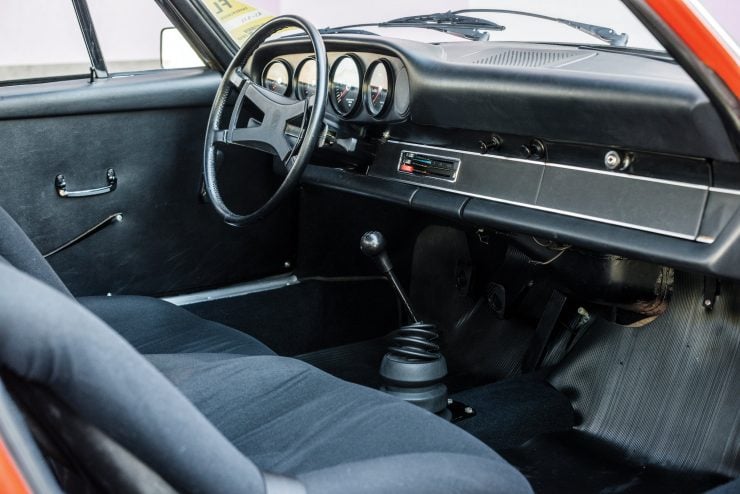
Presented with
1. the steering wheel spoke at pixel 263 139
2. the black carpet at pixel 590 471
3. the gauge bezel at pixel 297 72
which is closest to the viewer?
the black carpet at pixel 590 471

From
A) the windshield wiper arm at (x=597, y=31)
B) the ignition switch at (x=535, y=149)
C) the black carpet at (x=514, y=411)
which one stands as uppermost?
the windshield wiper arm at (x=597, y=31)

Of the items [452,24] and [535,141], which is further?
[452,24]

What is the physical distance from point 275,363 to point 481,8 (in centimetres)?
127

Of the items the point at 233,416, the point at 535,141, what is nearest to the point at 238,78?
the point at 535,141

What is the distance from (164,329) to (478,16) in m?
1.21

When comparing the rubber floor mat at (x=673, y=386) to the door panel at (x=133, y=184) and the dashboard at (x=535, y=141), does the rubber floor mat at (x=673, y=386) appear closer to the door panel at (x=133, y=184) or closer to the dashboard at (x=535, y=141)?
the dashboard at (x=535, y=141)

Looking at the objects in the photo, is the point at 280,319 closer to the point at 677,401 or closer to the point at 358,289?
the point at 358,289

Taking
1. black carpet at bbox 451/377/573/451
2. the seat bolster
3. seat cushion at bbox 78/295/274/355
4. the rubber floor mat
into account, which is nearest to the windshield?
the rubber floor mat

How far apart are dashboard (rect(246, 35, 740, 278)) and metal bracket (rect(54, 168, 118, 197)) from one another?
0.52 m

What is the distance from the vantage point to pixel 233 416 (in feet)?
5.27

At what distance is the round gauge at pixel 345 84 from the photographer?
2.40 meters

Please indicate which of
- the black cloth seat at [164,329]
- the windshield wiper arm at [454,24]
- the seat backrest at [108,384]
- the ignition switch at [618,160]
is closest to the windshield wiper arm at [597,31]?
the windshield wiper arm at [454,24]

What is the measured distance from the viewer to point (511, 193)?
2.09 m

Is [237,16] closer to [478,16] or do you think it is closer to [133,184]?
[133,184]
